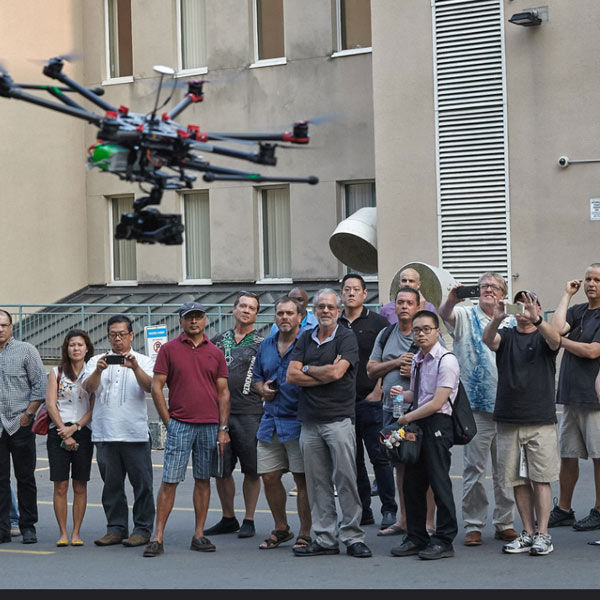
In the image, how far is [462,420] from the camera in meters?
9.93

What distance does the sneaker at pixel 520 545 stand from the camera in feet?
32.5

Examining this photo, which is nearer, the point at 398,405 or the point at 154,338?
the point at 398,405

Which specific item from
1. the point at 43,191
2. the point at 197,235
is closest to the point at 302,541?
the point at 197,235

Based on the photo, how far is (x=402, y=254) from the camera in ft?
69.7

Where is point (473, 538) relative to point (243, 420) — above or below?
below

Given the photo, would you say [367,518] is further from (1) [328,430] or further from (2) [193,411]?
(2) [193,411]

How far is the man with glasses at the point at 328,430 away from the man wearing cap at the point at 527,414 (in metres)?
1.20

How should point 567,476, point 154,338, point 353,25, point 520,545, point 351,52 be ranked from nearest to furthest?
1. point 520,545
2. point 567,476
3. point 154,338
4. point 351,52
5. point 353,25

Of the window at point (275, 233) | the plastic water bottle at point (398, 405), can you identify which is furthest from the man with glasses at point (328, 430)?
the window at point (275, 233)

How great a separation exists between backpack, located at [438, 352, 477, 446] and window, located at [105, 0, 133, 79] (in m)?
17.7

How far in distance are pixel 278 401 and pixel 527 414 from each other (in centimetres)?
213

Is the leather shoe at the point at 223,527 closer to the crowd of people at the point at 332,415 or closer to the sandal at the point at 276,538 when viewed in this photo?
the crowd of people at the point at 332,415

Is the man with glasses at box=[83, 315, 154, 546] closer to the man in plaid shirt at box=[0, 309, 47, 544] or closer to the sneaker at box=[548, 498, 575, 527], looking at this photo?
the man in plaid shirt at box=[0, 309, 47, 544]

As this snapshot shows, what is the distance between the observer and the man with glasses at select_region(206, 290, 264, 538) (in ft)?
37.2
